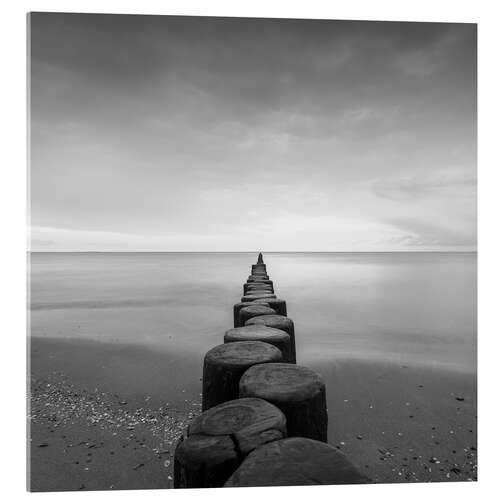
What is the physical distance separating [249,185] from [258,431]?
4.01 m

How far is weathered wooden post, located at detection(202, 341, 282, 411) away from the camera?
1.58 m

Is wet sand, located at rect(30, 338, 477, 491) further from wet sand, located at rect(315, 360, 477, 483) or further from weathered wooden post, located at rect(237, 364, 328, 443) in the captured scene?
weathered wooden post, located at rect(237, 364, 328, 443)

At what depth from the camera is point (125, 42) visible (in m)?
2.84

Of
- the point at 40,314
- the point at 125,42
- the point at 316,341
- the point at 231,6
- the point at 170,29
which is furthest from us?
the point at 40,314

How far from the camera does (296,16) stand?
97.0 inches

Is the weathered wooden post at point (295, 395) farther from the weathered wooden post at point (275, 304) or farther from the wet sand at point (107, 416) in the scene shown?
the weathered wooden post at point (275, 304)

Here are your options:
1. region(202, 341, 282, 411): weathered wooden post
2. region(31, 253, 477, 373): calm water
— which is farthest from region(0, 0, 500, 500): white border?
region(31, 253, 477, 373): calm water

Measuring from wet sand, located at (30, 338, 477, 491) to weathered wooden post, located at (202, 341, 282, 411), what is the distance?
4.15ft

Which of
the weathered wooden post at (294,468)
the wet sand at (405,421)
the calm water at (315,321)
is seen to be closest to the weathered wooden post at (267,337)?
the weathered wooden post at (294,468)

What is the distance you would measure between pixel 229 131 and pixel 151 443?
299 centimetres

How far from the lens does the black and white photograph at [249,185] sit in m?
1.51

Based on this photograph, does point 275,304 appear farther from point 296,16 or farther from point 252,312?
point 296,16
